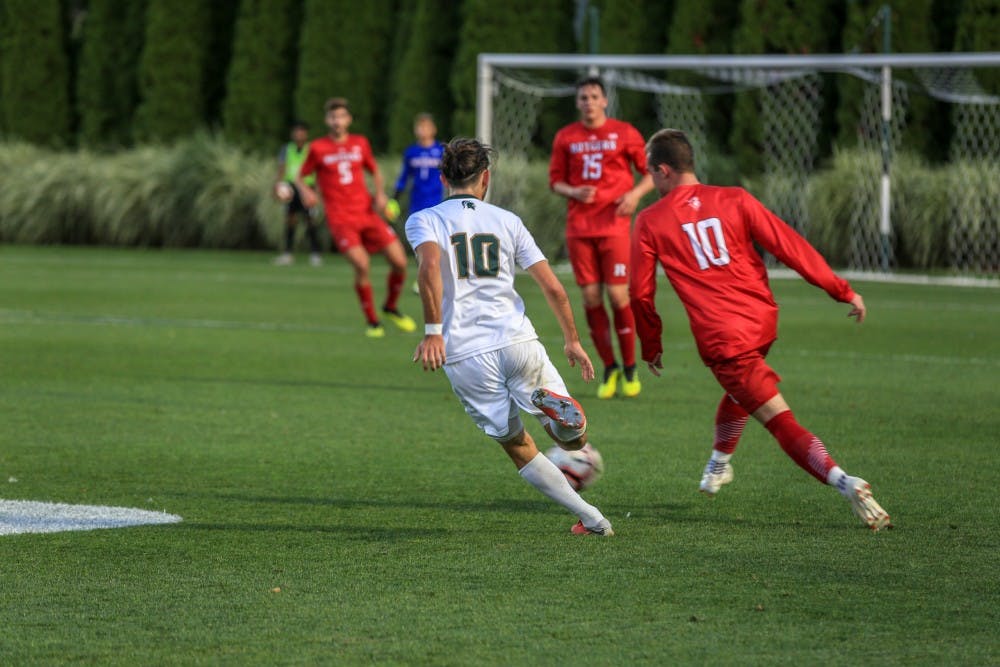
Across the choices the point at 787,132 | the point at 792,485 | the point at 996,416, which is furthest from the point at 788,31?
the point at 792,485

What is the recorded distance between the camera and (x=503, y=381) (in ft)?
22.7

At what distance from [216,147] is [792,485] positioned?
25822 mm

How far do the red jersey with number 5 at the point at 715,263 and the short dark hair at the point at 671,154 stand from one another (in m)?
Result: 0.14

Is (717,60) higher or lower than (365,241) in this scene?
Result: higher

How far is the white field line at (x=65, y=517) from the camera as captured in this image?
7141 mm

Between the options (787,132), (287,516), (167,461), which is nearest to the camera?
(287,516)

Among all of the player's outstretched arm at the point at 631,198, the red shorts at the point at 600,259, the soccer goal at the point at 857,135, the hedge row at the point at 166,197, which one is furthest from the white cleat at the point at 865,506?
the hedge row at the point at 166,197

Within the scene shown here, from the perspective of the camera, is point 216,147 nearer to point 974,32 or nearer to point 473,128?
point 473,128

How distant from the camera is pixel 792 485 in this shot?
831cm

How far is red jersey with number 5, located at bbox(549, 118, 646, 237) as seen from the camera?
1254 centimetres

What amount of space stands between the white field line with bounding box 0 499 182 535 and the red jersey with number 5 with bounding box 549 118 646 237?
5719 mm

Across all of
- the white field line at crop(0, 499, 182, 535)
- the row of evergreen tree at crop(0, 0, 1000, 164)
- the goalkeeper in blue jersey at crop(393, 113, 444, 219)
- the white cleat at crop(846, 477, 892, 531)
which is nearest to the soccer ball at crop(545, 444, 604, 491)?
the white cleat at crop(846, 477, 892, 531)

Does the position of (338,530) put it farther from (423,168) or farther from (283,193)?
(283,193)

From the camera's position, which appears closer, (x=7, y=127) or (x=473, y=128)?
(x=473, y=128)
